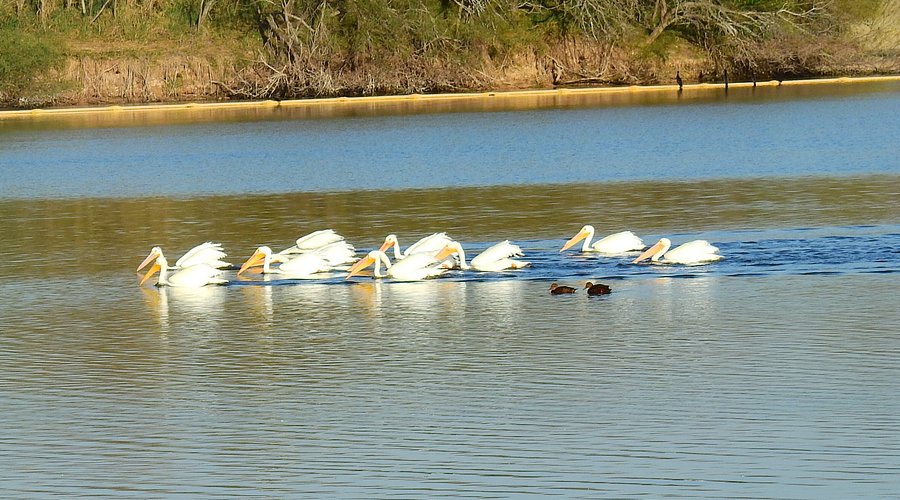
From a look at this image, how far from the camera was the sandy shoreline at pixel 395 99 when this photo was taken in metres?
45.1

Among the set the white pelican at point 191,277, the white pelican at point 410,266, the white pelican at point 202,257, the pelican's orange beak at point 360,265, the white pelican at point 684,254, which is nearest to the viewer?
the white pelican at point 684,254

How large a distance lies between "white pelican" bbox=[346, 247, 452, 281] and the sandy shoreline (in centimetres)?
3223

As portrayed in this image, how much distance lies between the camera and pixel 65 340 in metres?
11.1

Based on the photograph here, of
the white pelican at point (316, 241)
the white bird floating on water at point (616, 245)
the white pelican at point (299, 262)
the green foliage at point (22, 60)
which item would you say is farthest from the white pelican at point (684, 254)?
the green foliage at point (22, 60)

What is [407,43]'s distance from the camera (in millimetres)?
48125

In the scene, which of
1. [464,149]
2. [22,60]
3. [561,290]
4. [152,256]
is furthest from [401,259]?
[22,60]

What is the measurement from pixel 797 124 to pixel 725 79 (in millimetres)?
17298

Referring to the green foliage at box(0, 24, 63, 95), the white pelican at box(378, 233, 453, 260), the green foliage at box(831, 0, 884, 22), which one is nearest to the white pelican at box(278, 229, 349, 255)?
the white pelican at box(378, 233, 453, 260)

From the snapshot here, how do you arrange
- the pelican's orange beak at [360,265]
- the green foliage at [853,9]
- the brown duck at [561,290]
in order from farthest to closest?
1. the green foliage at [853,9]
2. the pelican's orange beak at [360,265]
3. the brown duck at [561,290]

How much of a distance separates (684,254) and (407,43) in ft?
117

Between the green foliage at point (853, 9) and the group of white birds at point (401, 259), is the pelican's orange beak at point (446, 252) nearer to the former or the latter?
the group of white birds at point (401, 259)

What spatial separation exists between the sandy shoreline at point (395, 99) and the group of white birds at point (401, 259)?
104 ft

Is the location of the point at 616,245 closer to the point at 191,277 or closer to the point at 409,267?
the point at 409,267

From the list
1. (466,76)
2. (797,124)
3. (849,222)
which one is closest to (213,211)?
(849,222)
